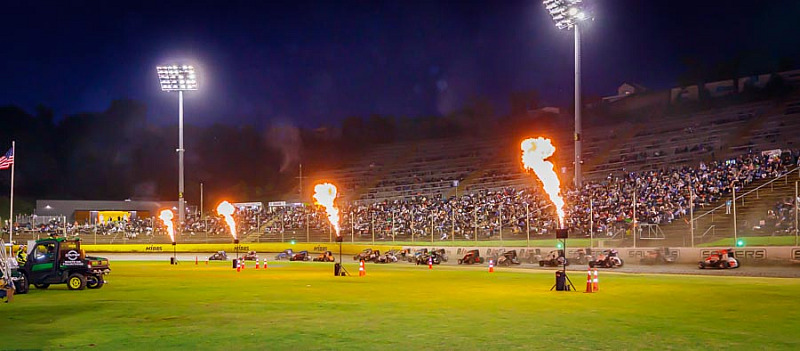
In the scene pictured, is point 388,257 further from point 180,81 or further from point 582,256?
point 180,81

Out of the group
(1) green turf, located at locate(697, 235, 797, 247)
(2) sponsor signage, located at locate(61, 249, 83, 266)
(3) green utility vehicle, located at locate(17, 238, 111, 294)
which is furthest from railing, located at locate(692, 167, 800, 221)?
(2) sponsor signage, located at locate(61, 249, 83, 266)

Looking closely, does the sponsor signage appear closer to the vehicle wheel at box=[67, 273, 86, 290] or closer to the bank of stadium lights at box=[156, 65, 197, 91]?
the vehicle wheel at box=[67, 273, 86, 290]

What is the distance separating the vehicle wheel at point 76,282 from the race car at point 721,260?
29297 millimetres

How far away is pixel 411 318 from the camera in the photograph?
17406 millimetres

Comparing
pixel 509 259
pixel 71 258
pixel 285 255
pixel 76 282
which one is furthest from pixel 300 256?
pixel 71 258

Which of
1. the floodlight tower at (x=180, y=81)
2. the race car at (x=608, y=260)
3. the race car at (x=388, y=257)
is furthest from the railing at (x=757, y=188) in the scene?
the floodlight tower at (x=180, y=81)

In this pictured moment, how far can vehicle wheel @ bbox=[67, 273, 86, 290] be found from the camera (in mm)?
27891

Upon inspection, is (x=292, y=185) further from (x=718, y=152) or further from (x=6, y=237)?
(x=718, y=152)

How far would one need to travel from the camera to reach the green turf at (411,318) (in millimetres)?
13656

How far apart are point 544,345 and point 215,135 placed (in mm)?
128917

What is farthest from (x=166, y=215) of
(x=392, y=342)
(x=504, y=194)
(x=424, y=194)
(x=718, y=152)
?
(x=392, y=342)

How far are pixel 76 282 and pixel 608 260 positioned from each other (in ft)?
91.0

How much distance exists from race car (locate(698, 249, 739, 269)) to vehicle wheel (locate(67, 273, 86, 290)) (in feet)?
96.1

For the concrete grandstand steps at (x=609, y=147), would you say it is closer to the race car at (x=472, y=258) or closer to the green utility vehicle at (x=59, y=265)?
the race car at (x=472, y=258)
